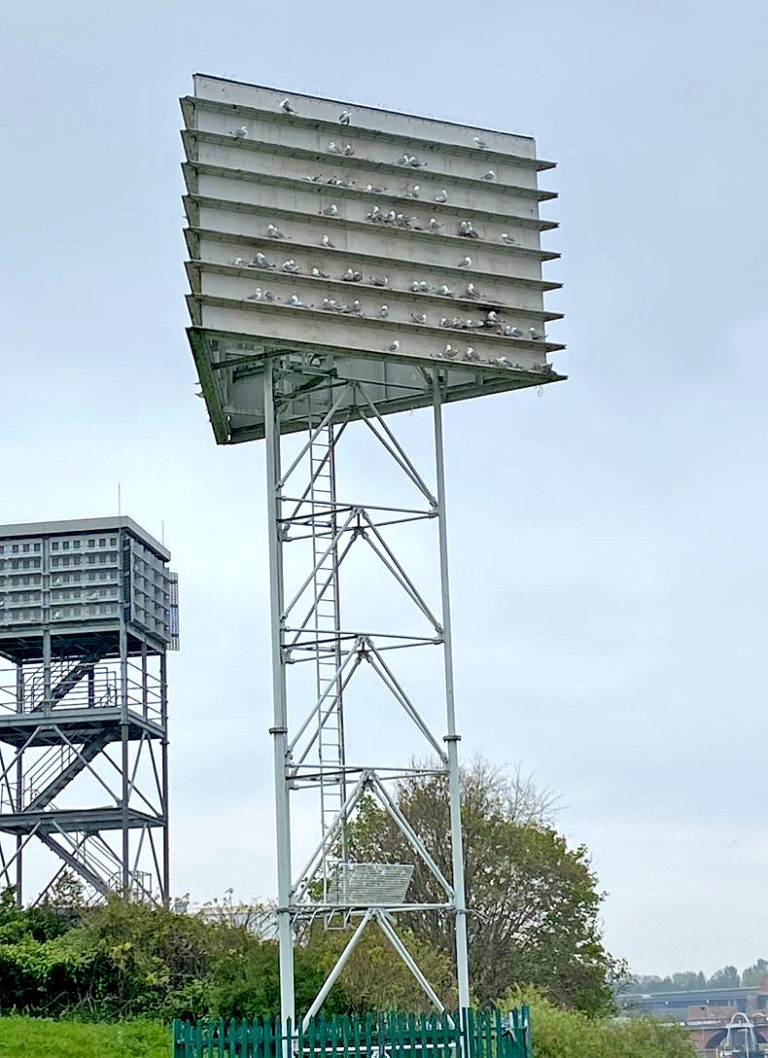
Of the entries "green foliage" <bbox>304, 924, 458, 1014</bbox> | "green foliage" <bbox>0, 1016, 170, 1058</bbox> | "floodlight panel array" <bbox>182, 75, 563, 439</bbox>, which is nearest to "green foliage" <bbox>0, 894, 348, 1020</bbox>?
"green foliage" <bbox>304, 924, 458, 1014</bbox>

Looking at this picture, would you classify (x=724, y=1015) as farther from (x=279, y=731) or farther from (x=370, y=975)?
(x=279, y=731)

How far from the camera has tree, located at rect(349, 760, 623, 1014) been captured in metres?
45.2

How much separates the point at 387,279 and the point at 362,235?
73 centimetres

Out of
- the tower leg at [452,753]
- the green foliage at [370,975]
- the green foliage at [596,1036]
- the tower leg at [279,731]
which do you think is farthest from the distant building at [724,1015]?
the tower leg at [279,731]

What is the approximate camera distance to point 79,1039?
29625 millimetres

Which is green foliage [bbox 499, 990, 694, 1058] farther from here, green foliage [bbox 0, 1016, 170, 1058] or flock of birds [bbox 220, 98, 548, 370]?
flock of birds [bbox 220, 98, 548, 370]

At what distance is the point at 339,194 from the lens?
23359mm

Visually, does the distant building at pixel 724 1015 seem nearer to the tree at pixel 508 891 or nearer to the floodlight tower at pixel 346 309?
the tree at pixel 508 891

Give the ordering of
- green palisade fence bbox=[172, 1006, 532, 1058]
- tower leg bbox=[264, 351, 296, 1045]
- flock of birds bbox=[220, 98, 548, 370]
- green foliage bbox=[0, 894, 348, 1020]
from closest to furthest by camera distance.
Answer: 1. green palisade fence bbox=[172, 1006, 532, 1058]
2. tower leg bbox=[264, 351, 296, 1045]
3. flock of birds bbox=[220, 98, 548, 370]
4. green foliage bbox=[0, 894, 348, 1020]

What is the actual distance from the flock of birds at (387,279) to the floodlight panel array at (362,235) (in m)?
0.02

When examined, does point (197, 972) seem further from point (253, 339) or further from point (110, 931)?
point (253, 339)

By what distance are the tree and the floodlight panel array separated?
2374 cm

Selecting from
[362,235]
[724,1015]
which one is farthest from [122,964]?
[724,1015]

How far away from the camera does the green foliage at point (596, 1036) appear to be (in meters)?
31.2
